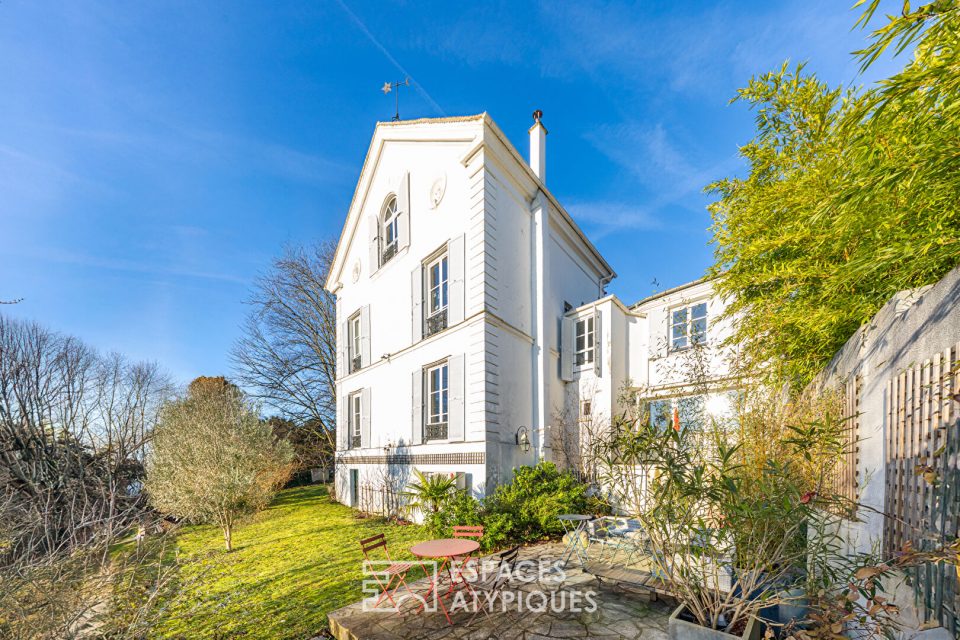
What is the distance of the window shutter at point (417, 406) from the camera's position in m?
10.4

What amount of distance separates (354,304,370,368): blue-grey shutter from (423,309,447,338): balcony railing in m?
3.59

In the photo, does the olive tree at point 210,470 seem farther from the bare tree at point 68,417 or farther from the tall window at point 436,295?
the tall window at point 436,295

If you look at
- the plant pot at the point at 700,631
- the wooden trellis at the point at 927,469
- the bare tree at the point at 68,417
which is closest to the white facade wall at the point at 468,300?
the bare tree at the point at 68,417

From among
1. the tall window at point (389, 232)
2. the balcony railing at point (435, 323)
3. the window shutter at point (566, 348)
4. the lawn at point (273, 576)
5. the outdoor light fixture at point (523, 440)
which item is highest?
the tall window at point (389, 232)

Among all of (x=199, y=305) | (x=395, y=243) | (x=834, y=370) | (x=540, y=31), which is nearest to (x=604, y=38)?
(x=540, y=31)

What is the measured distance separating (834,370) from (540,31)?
329 inches

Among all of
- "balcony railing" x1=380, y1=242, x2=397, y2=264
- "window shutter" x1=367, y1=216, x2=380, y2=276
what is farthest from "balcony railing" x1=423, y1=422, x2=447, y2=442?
"window shutter" x1=367, y1=216, x2=380, y2=276

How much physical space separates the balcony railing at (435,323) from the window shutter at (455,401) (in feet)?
4.11

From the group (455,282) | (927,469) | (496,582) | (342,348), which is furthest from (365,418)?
(927,469)

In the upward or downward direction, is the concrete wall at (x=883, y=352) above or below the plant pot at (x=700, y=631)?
above

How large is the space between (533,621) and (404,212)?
10.5m

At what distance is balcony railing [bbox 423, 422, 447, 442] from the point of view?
998 cm

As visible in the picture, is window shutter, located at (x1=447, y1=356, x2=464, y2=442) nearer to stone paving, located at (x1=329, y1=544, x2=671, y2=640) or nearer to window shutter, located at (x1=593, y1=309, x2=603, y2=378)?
window shutter, located at (x1=593, y1=309, x2=603, y2=378)

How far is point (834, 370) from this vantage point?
4.75 metres
